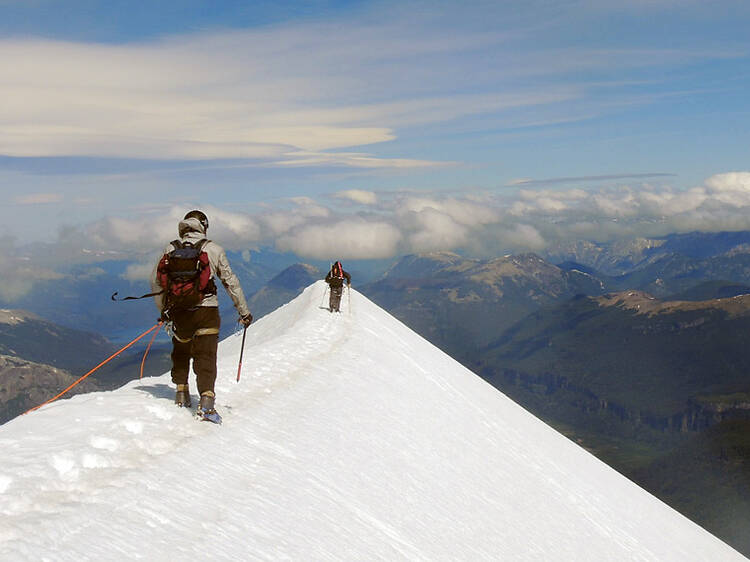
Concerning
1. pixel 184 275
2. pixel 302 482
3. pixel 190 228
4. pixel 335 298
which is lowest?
pixel 335 298

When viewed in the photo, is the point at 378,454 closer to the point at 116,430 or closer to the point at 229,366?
the point at 116,430

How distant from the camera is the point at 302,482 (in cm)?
1010

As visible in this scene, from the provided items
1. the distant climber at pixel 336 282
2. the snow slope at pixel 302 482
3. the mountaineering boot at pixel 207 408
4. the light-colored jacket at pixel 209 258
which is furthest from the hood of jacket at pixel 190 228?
the distant climber at pixel 336 282

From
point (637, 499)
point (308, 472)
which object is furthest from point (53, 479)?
point (637, 499)

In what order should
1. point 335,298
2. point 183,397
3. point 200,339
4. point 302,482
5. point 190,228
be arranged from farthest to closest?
point 335,298
point 183,397
point 200,339
point 190,228
point 302,482

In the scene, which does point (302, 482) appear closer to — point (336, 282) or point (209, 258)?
point (209, 258)

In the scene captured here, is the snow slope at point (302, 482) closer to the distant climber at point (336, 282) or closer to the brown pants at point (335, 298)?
the distant climber at point (336, 282)

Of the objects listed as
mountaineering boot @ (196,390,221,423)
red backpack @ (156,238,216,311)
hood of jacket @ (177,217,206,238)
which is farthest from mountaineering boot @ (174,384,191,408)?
hood of jacket @ (177,217,206,238)

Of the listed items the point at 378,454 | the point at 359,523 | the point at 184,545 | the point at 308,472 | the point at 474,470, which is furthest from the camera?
the point at 474,470

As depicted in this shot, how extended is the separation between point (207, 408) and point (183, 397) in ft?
2.92

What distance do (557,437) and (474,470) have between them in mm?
15376

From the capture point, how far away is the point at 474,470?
15414 millimetres

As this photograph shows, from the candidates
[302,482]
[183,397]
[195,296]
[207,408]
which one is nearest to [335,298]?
[183,397]

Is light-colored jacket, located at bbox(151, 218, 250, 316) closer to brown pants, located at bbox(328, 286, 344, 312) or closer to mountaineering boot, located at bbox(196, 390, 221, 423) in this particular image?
mountaineering boot, located at bbox(196, 390, 221, 423)
